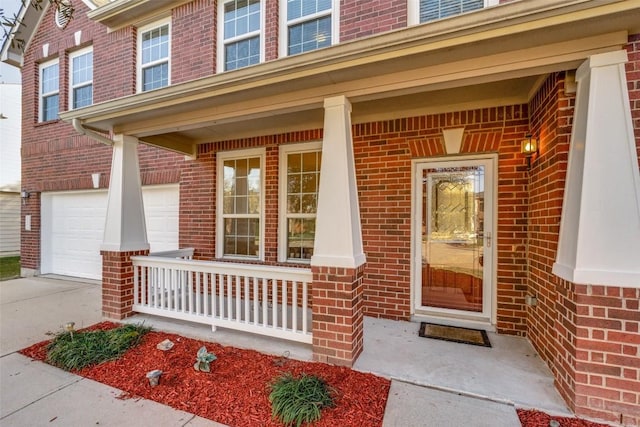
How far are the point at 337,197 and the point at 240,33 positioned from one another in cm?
391

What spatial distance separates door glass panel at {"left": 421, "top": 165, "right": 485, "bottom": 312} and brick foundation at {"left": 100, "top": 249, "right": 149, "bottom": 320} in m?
4.03

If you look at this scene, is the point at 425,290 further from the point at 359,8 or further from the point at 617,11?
the point at 359,8

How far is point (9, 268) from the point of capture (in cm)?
787

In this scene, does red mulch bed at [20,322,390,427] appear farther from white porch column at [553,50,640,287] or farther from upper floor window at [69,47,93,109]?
upper floor window at [69,47,93,109]

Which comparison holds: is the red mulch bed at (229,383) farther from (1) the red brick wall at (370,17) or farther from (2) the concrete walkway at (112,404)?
(1) the red brick wall at (370,17)

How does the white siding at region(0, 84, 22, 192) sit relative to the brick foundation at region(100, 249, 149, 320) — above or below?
above

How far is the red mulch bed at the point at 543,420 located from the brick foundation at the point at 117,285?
178 inches

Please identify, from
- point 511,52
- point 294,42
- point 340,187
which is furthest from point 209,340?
point 294,42

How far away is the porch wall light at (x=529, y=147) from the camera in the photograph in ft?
10.2

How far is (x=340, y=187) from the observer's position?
276 cm

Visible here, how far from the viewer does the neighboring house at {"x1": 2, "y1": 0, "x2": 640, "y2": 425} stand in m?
2.05

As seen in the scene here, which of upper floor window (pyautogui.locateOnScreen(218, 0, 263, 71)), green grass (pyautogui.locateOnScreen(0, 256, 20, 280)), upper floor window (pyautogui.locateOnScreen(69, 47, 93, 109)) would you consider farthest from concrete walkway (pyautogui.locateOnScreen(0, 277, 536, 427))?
upper floor window (pyautogui.locateOnScreen(69, 47, 93, 109))

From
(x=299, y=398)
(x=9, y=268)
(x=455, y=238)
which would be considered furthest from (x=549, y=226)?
(x=9, y=268)

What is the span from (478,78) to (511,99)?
1308mm
